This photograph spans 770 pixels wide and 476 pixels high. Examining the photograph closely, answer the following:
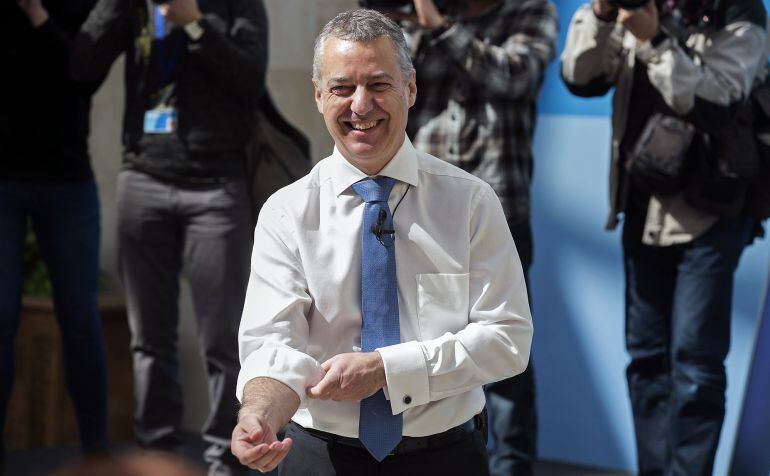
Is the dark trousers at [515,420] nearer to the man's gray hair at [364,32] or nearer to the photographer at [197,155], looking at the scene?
the photographer at [197,155]

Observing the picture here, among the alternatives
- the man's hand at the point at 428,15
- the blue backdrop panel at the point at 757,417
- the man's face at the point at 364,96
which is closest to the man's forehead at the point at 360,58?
the man's face at the point at 364,96

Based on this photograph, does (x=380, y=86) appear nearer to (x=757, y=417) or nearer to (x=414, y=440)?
(x=414, y=440)

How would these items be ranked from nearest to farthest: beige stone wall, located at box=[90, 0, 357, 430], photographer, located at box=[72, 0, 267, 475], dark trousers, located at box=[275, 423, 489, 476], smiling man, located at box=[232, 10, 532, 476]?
smiling man, located at box=[232, 10, 532, 476] < dark trousers, located at box=[275, 423, 489, 476] < photographer, located at box=[72, 0, 267, 475] < beige stone wall, located at box=[90, 0, 357, 430]

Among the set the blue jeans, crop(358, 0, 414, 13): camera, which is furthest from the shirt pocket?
the blue jeans

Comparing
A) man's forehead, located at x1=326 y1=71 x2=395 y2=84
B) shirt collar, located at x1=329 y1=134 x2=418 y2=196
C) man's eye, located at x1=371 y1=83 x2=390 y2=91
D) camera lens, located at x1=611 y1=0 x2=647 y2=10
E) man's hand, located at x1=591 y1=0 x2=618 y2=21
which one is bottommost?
shirt collar, located at x1=329 y1=134 x2=418 y2=196

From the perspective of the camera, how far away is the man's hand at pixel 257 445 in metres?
2.14

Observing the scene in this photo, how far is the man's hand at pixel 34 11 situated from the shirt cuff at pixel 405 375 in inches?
101

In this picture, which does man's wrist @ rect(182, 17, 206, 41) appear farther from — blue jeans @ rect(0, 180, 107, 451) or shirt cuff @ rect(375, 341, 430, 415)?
shirt cuff @ rect(375, 341, 430, 415)

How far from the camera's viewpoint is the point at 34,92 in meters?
4.45

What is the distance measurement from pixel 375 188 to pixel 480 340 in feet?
1.28

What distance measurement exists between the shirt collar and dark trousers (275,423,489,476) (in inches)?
21.1

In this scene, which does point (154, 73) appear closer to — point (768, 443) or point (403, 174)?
point (403, 174)

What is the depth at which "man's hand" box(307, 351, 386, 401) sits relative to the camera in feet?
7.61

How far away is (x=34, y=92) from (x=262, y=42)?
867 millimetres
